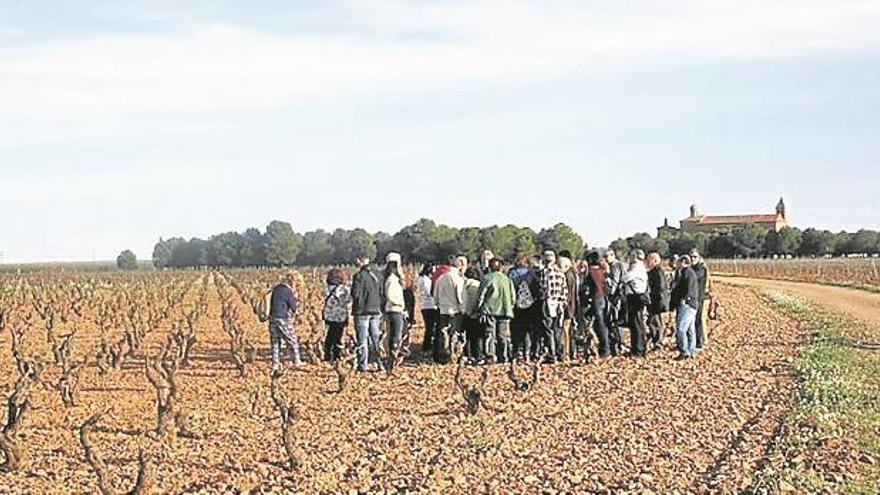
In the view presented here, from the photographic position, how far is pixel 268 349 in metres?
20.9

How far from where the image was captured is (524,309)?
16953 millimetres

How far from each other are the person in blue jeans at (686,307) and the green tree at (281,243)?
75377 mm

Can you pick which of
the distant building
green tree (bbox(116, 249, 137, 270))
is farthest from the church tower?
green tree (bbox(116, 249, 137, 270))

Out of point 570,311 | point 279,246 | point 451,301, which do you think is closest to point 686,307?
point 570,311

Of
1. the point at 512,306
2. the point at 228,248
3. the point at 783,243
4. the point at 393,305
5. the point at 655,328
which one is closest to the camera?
the point at 393,305

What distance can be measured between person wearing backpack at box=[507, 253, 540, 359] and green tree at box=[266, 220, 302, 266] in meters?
75.1

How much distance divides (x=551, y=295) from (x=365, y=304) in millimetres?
2587

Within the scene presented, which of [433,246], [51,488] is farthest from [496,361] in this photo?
[433,246]

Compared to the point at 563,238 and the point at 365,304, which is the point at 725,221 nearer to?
the point at 563,238

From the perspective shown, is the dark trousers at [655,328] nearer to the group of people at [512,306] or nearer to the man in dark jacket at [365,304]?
the group of people at [512,306]

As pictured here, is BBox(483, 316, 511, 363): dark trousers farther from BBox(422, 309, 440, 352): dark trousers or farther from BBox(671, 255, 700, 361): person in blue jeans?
BBox(671, 255, 700, 361): person in blue jeans

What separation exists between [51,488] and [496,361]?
9.11 meters

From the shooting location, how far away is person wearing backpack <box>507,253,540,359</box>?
16812mm

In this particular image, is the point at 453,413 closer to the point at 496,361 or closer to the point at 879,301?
the point at 496,361
